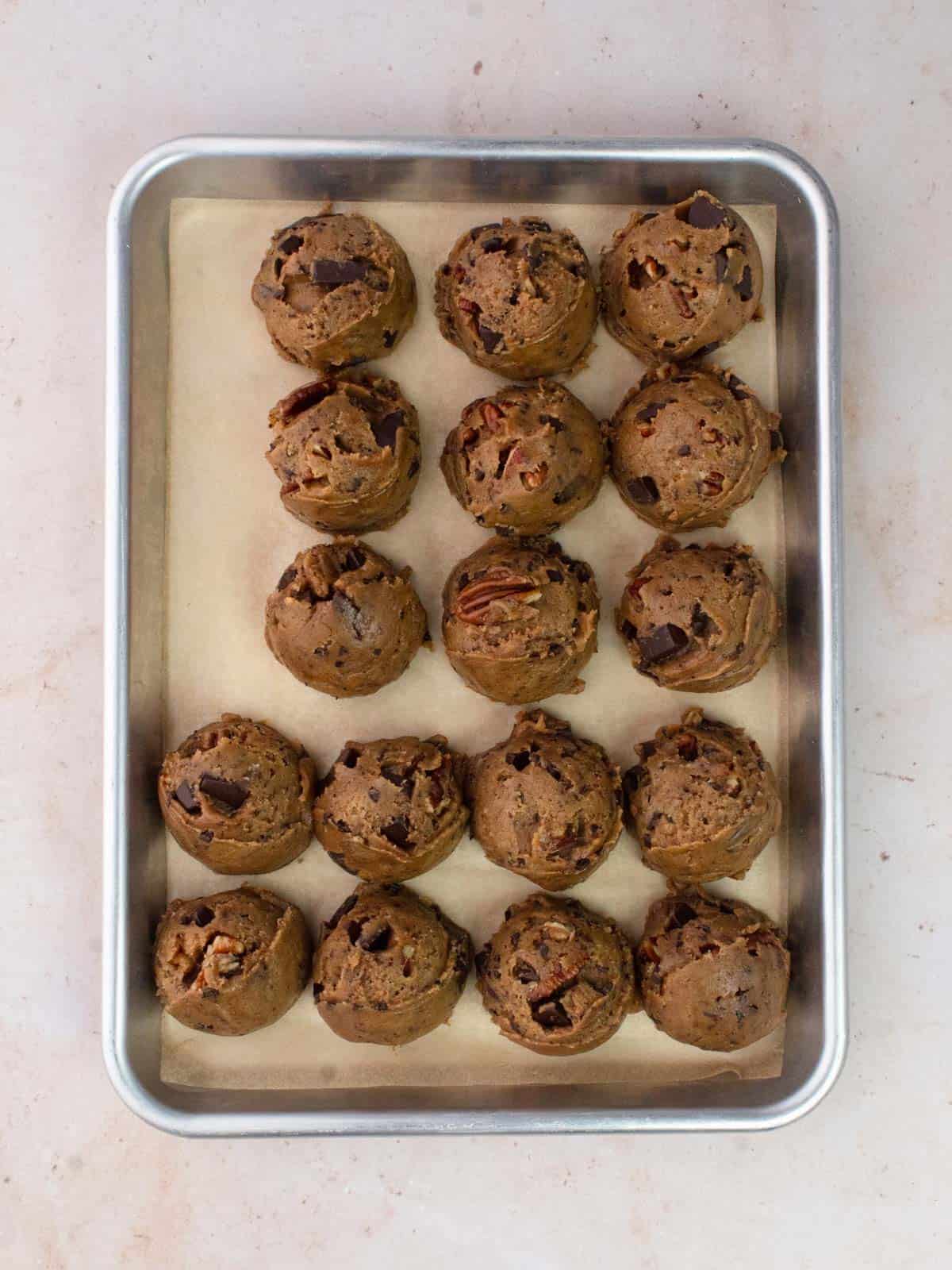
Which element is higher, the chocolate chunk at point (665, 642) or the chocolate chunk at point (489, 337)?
the chocolate chunk at point (489, 337)

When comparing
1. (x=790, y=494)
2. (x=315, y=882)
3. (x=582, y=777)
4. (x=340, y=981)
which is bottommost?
(x=340, y=981)

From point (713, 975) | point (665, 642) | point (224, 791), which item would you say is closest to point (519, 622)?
point (665, 642)

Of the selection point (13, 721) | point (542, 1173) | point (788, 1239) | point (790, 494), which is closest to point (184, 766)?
point (13, 721)

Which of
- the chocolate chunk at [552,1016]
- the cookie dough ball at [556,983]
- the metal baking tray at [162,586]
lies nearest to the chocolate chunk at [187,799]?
the metal baking tray at [162,586]

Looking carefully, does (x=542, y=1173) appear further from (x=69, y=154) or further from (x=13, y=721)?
(x=69, y=154)

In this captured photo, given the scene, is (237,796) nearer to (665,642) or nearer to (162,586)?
(162,586)

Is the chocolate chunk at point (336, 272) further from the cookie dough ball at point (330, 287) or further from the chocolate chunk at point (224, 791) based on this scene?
the chocolate chunk at point (224, 791)

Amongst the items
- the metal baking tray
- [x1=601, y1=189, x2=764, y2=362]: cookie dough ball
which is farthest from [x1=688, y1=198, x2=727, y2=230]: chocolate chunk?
the metal baking tray
